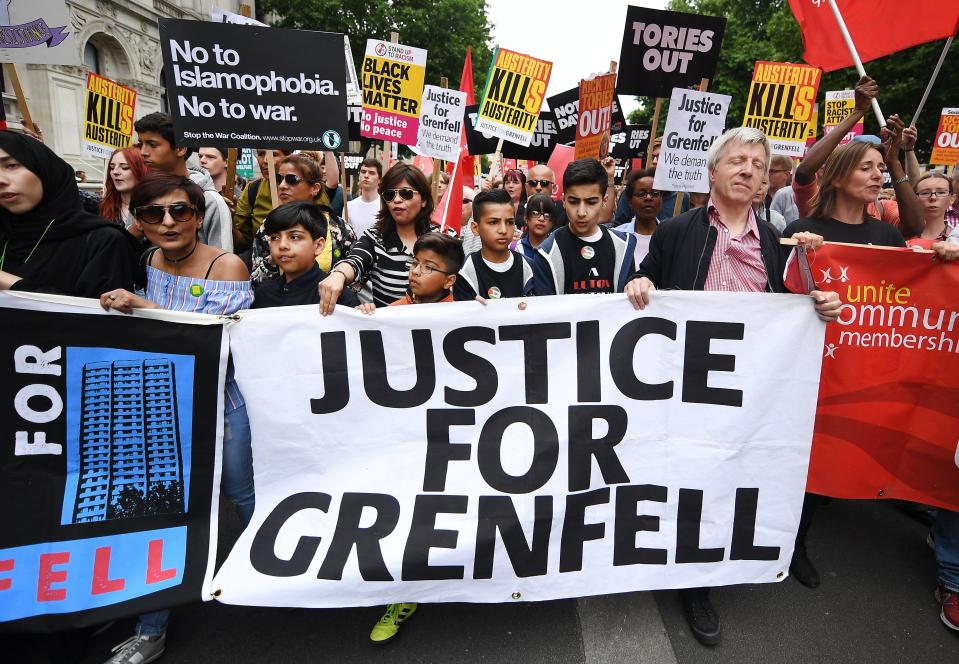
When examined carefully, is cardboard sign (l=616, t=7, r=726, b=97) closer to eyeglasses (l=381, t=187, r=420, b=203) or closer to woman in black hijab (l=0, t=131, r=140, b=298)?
eyeglasses (l=381, t=187, r=420, b=203)

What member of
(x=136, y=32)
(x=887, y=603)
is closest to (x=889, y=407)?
(x=887, y=603)

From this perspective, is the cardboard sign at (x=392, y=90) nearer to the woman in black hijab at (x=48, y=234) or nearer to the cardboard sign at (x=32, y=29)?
the cardboard sign at (x=32, y=29)

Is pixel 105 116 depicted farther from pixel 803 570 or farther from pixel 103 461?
pixel 803 570

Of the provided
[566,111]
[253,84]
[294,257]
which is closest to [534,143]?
[566,111]

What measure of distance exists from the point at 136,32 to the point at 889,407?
86.4 feet

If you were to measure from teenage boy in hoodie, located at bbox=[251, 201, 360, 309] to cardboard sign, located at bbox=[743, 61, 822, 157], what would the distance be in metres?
4.89

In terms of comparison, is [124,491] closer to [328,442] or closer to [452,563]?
[328,442]

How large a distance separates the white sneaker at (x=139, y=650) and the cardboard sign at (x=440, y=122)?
5229 mm

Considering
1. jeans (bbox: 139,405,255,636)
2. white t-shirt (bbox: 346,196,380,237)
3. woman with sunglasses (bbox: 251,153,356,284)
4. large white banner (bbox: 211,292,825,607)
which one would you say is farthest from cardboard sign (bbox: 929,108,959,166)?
jeans (bbox: 139,405,255,636)

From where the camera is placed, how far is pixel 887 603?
9.11 feet

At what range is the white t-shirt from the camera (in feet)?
20.1

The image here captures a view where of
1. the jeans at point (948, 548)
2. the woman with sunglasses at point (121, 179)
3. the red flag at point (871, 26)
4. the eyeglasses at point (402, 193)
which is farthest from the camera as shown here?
the red flag at point (871, 26)

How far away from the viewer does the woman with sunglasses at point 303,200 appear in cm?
331

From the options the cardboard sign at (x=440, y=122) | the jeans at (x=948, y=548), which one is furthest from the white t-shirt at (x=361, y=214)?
the jeans at (x=948, y=548)
